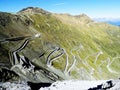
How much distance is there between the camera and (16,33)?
18475 centimetres

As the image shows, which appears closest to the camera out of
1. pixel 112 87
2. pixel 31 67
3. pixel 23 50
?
pixel 112 87

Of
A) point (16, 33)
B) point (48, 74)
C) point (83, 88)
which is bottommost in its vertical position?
point (48, 74)

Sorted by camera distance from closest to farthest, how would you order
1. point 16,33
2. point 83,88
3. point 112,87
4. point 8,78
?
point 112,87, point 83,88, point 8,78, point 16,33

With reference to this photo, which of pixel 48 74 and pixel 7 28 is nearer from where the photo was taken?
pixel 48 74

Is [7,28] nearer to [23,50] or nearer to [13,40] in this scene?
[13,40]

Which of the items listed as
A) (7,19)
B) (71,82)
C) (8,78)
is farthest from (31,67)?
(71,82)

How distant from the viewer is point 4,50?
146 m

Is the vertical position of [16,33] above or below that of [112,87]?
above

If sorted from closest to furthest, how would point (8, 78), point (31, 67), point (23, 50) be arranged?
point (8, 78)
point (31, 67)
point (23, 50)

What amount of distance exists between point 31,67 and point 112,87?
331 feet

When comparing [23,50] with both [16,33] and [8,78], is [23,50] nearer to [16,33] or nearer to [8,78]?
[16,33]

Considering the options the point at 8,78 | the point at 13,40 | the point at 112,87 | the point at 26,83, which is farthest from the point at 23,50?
the point at 112,87

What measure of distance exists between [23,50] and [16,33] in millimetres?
28452

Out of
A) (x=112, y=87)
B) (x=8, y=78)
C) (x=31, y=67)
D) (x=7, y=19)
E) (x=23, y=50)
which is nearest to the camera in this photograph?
(x=112, y=87)
